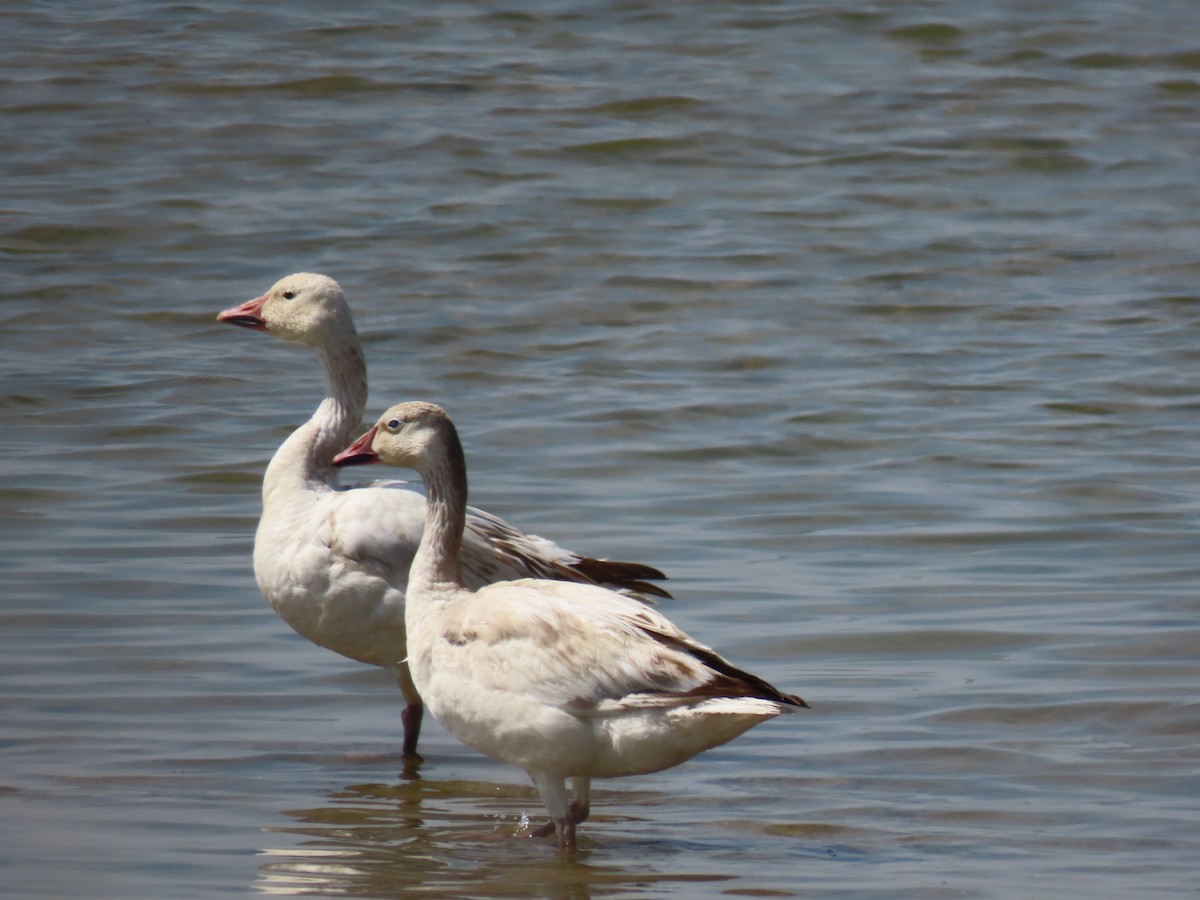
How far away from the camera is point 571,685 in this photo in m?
5.61

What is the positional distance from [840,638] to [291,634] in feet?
8.01

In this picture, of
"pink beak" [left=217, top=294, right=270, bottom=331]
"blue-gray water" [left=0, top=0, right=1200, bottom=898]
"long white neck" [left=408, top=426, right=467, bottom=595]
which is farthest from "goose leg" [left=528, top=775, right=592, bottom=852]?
"pink beak" [left=217, top=294, right=270, bottom=331]

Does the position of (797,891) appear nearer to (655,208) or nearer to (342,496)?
(342,496)

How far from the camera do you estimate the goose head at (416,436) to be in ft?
21.2

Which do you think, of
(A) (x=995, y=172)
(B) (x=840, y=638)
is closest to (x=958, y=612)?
(B) (x=840, y=638)

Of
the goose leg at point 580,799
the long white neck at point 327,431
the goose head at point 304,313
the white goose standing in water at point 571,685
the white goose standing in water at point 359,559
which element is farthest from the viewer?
the goose head at point 304,313

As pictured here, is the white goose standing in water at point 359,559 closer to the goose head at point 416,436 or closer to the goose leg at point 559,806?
the goose head at point 416,436

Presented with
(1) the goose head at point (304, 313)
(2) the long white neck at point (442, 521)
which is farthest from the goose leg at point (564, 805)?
(1) the goose head at point (304, 313)

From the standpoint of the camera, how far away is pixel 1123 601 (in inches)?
348

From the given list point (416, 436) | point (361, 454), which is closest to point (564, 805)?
point (416, 436)

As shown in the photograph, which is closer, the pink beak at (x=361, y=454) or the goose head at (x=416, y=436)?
the goose head at (x=416, y=436)

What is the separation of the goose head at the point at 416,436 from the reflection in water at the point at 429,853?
46.0 inches

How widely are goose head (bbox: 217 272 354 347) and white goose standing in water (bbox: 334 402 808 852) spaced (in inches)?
88.4

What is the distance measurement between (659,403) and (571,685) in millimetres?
7438
